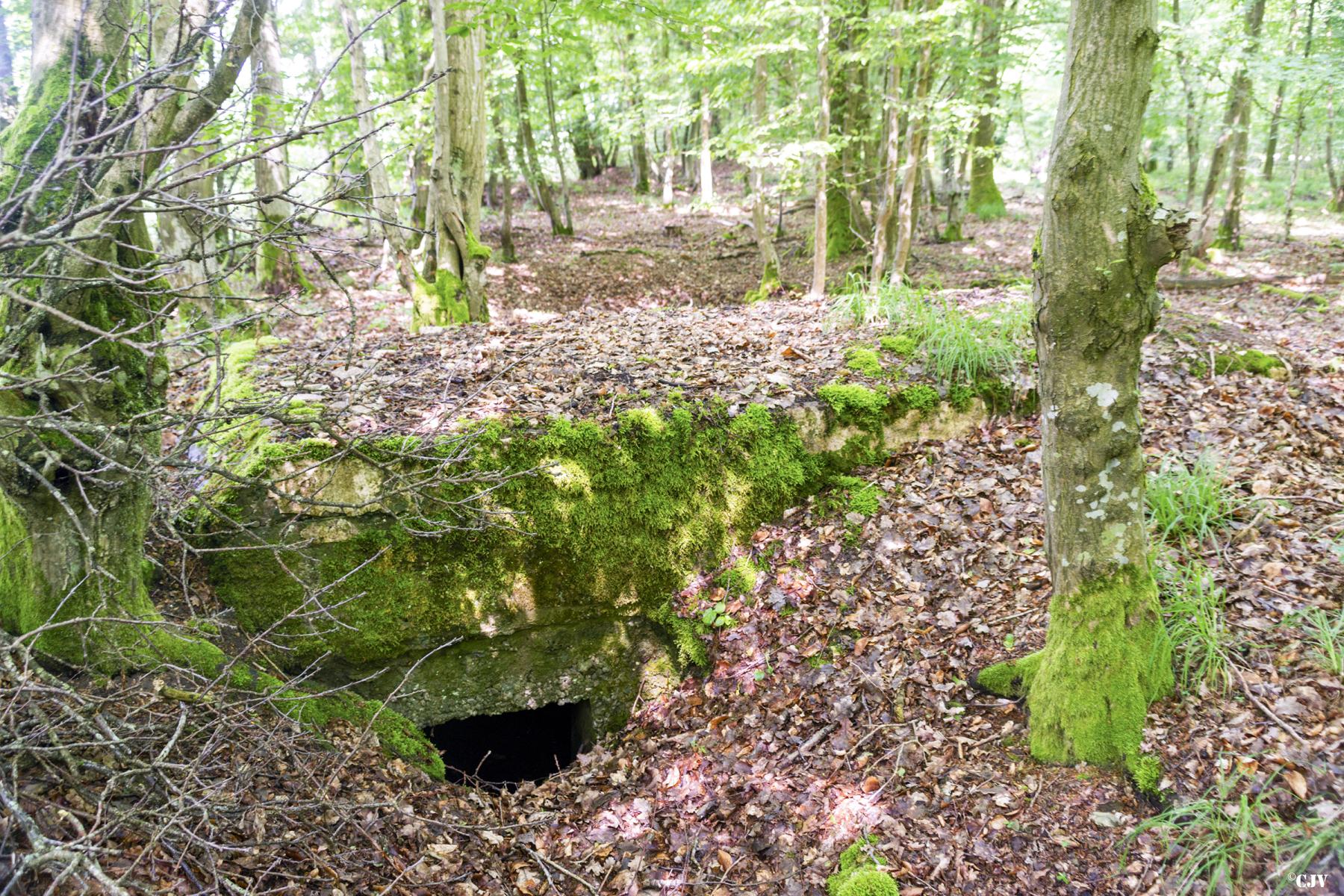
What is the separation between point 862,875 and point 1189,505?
2.66 metres

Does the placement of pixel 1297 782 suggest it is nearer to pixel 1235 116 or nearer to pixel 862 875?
pixel 862 875

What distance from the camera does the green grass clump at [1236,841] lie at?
7.50ft

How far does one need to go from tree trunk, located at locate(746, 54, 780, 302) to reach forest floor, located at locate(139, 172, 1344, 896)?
4827mm

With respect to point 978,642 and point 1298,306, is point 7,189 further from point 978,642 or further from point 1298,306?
point 1298,306

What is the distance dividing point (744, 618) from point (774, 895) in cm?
171

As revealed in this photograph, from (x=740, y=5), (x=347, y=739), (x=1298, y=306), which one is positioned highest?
(x=740, y=5)

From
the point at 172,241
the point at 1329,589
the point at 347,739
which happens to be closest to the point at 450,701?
the point at 347,739

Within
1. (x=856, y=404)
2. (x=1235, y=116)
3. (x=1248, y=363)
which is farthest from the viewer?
(x=1235, y=116)

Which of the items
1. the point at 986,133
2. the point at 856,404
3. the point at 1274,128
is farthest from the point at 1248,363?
the point at 1274,128

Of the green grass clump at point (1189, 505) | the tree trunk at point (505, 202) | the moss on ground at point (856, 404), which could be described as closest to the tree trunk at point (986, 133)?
the moss on ground at point (856, 404)

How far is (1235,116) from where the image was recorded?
10.1 meters

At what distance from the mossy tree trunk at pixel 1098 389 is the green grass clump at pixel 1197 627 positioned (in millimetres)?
134

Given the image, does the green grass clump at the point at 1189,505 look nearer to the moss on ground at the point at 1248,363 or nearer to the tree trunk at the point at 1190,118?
the moss on ground at the point at 1248,363

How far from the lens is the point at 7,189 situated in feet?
9.87
